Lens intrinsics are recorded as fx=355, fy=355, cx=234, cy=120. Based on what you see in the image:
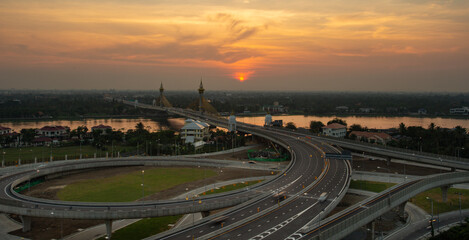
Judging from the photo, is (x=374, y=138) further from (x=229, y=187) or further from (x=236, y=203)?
(x=236, y=203)

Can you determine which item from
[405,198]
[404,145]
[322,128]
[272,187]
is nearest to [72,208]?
[272,187]

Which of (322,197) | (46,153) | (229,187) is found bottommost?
(229,187)

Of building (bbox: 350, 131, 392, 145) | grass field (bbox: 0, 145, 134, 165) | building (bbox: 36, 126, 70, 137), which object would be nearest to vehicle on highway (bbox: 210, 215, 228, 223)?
grass field (bbox: 0, 145, 134, 165)

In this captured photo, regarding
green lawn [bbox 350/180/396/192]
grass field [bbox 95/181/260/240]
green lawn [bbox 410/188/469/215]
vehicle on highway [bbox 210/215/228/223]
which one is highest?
vehicle on highway [bbox 210/215/228/223]

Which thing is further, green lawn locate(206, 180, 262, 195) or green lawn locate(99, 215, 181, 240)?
green lawn locate(206, 180, 262, 195)

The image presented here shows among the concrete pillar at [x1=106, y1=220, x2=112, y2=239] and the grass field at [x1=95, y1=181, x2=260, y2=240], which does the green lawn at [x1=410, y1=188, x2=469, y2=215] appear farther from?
the concrete pillar at [x1=106, y1=220, x2=112, y2=239]

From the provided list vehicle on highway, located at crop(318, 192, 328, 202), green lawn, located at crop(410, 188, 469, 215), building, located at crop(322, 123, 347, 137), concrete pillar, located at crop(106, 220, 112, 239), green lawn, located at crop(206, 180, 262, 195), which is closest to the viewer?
concrete pillar, located at crop(106, 220, 112, 239)

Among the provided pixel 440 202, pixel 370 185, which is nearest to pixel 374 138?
pixel 370 185
